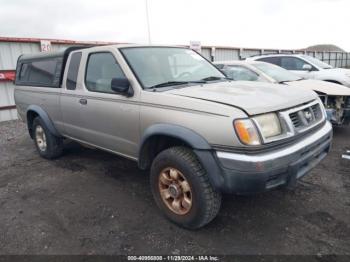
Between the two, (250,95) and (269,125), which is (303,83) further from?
(269,125)

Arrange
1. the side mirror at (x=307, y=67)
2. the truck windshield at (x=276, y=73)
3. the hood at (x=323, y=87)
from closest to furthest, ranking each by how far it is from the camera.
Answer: the hood at (x=323, y=87) → the truck windshield at (x=276, y=73) → the side mirror at (x=307, y=67)

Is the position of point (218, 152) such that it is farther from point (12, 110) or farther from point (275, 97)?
point (12, 110)

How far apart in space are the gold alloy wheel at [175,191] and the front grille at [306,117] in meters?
1.19

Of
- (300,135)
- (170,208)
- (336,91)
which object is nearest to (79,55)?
(170,208)

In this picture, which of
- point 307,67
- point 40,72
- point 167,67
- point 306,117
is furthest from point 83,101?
point 307,67

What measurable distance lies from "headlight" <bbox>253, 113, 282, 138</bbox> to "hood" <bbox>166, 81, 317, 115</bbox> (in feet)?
0.17

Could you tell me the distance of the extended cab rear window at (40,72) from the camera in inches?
179

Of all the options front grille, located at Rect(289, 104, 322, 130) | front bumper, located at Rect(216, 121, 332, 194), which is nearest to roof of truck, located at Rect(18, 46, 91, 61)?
front bumper, located at Rect(216, 121, 332, 194)

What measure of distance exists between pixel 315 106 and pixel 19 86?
5151 mm

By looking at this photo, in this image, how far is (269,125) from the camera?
8.43 ft

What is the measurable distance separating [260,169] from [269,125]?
0.43 m

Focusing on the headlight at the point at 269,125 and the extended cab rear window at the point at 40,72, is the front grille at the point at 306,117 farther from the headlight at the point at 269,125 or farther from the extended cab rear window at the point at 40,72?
the extended cab rear window at the point at 40,72

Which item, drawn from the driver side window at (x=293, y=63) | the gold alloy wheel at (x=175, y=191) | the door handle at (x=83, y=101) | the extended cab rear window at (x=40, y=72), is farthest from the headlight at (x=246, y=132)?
the driver side window at (x=293, y=63)

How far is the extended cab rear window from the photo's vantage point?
14.9 ft
